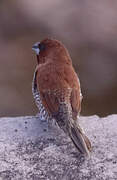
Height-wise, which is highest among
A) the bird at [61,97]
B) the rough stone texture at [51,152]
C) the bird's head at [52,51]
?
the bird's head at [52,51]

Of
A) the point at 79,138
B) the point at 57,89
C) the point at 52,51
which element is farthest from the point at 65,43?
the point at 79,138

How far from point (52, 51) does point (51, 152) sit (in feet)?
4.88

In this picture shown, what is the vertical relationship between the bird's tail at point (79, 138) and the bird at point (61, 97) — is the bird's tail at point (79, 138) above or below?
below

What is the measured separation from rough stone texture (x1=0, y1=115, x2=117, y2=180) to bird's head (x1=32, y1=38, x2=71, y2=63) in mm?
726

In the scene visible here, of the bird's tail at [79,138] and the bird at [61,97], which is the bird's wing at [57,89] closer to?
the bird at [61,97]

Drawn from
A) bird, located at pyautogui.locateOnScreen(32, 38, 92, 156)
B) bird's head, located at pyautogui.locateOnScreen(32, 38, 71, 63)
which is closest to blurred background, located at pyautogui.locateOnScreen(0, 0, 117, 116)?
bird's head, located at pyautogui.locateOnScreen(32, 38, 71, 63)

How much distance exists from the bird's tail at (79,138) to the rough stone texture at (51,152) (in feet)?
0.24

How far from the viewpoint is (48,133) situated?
20.5 ft

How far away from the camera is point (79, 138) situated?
18.9 ft

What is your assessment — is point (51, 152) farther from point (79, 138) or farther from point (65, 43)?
point (65, 43)

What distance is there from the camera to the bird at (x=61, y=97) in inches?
231

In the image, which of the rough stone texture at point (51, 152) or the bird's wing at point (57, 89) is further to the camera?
the bird's wing at point (57, 89)

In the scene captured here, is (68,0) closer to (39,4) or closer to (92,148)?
(39,4)

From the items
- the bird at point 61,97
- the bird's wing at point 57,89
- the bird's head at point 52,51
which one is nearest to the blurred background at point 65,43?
the bird's head at point 52,51
